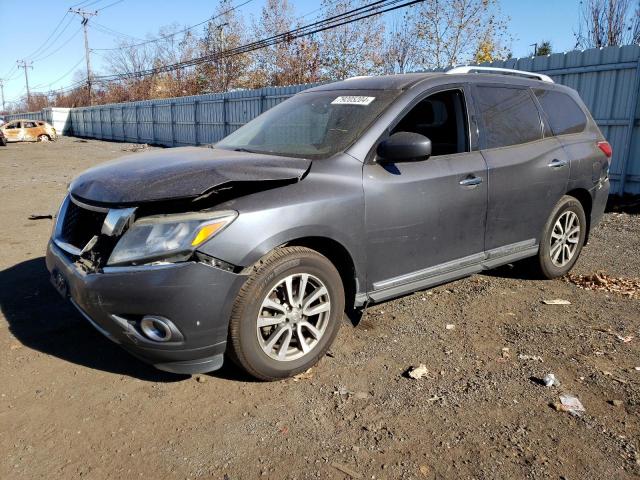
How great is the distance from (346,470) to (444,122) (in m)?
2.77

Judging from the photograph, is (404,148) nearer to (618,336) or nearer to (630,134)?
(618,336)

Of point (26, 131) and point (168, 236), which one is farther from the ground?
point (168, 236)

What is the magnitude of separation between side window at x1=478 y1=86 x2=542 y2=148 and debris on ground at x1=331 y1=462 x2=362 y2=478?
8.99ft

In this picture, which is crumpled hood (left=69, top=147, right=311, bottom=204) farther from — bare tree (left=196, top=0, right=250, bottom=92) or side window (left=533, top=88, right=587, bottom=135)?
bare tree (left=196, top=0, right=250, bottom=92)

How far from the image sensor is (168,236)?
2.61 meters

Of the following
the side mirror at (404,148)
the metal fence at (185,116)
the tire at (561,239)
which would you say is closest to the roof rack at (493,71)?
the side mirror at (404,148)

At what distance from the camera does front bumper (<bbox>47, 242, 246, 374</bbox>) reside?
257 centimetres

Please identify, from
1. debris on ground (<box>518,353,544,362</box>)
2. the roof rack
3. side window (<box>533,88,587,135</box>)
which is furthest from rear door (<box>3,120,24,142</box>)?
debris on ground (<box>518,353,544,362</box>)

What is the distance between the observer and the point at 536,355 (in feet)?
11.1

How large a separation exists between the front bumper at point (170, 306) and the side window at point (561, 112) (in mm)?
3495

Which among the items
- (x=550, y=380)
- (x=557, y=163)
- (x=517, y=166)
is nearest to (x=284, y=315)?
(x=550, y=380)

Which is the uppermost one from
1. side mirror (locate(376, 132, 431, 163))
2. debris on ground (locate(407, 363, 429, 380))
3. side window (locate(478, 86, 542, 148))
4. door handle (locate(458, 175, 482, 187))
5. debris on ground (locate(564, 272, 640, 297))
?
side window (locate(478, 86, 542, 148))

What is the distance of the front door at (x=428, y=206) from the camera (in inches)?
129

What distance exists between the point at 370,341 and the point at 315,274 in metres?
0.87
